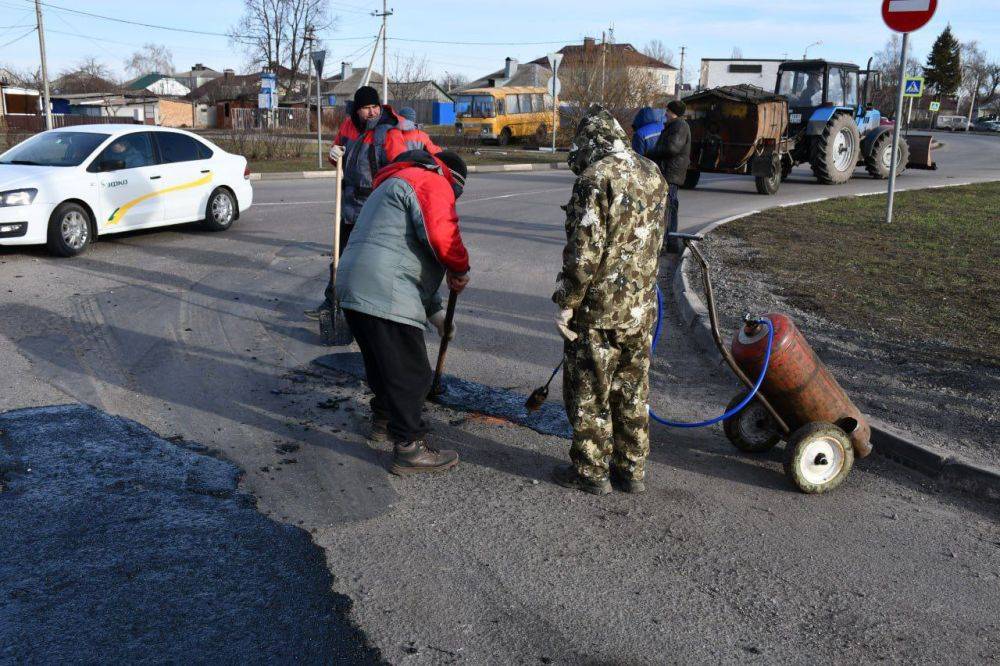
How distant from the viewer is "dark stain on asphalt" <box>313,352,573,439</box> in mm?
5383

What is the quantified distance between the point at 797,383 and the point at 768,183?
14.9 m

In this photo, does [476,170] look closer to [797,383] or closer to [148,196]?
[148,196]

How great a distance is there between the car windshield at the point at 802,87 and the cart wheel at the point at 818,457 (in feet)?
57.1

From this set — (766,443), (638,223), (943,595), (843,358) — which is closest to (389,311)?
(638,223)

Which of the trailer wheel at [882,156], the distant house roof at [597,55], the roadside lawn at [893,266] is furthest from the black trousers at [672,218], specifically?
the distant house roof at [597,55]

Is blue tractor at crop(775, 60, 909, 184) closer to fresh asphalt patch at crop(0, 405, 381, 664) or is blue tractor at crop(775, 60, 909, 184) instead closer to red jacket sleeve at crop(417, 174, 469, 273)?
red jacket sleeve at crop(417, 174, 469, 273)

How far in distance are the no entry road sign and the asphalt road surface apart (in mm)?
6654

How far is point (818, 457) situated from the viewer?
4.46 metres

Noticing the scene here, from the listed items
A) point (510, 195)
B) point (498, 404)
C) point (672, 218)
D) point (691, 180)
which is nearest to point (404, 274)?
point (498, 404)

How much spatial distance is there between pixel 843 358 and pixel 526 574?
391 cm

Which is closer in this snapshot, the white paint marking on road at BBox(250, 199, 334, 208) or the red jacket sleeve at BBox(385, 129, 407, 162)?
the red jacket sleeve at BBox(385, 129, 407, 162)

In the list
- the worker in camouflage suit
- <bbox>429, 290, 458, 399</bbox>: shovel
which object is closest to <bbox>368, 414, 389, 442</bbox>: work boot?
<bbox>429, 290, 458, 399</bbox>: shovel

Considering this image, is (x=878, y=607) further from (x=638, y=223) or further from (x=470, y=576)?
(x=638, y=223)

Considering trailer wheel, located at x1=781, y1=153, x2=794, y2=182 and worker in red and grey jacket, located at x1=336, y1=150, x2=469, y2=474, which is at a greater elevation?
trailer wheel, located at x1=781, y1=153, x2=794, y2=182
